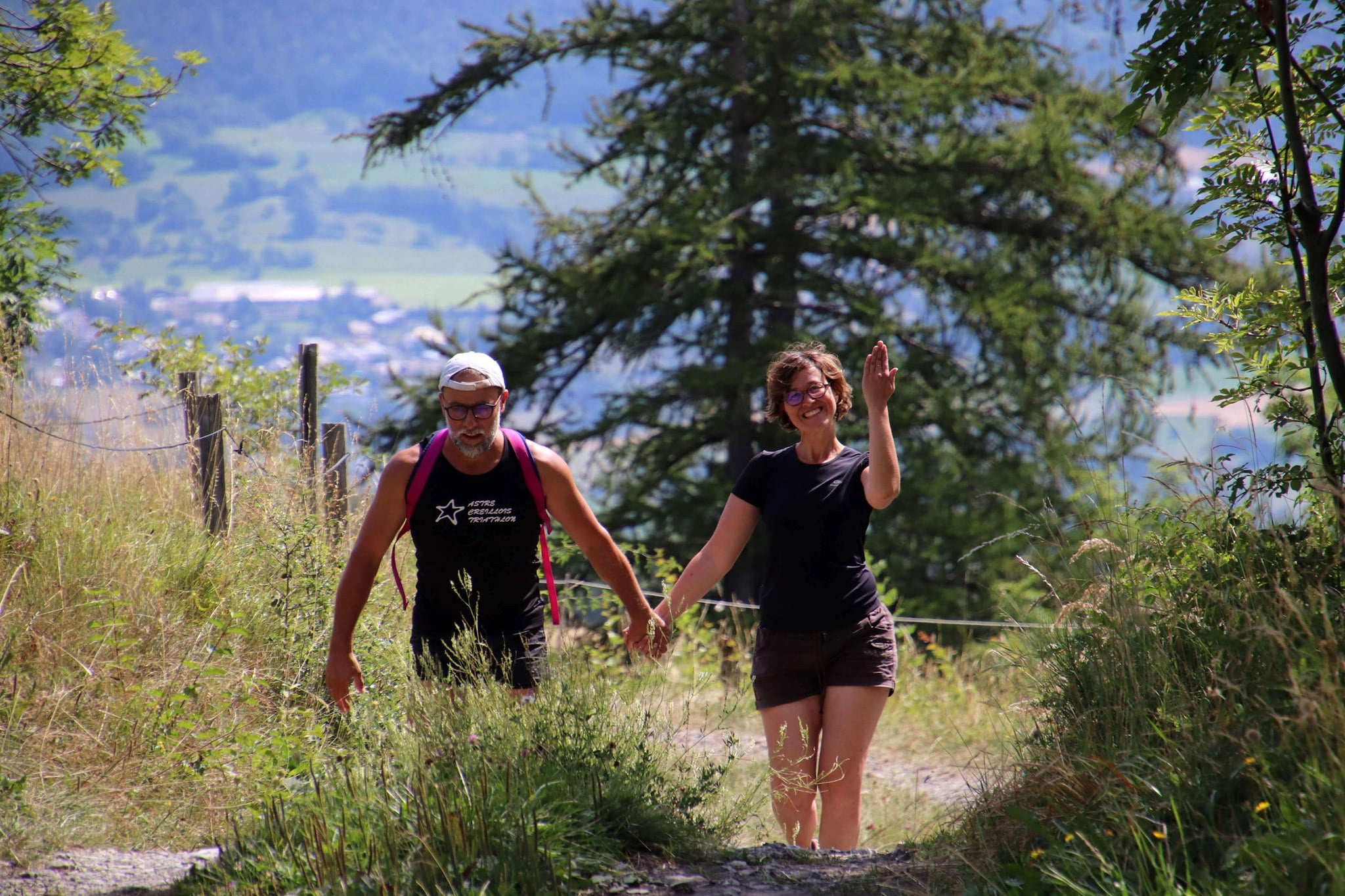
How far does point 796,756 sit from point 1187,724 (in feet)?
5.46

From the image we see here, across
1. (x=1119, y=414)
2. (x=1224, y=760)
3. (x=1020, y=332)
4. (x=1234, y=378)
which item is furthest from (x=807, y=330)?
(x=1224, y=760)

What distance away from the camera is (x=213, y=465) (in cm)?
681

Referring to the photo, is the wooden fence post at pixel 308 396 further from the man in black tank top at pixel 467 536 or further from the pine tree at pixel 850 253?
the pine tree at pixel 850 253

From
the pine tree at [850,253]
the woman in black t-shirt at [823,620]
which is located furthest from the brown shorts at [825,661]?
the pine tree at [850,253]

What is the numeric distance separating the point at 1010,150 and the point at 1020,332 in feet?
7.67

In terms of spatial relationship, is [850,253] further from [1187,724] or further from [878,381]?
[1187,724]

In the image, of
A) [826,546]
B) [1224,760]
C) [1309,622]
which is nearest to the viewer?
[1224,760]

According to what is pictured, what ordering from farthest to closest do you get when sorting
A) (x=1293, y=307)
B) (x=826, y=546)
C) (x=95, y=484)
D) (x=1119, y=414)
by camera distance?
(x=1119, y=414), (x=95, y=484), (x=826, y=546), (x=1293, y=307)

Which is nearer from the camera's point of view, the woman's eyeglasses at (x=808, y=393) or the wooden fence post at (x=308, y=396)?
the woman's eyeglasses at (x=808, y=393)

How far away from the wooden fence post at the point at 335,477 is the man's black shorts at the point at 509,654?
2.65 meters

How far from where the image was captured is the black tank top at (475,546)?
429 centimetres

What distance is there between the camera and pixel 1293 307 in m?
3.83

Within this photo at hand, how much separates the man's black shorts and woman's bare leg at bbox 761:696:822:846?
95 cm

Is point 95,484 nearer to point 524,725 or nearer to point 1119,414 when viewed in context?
point 524,725
